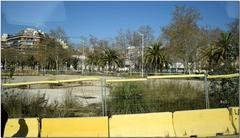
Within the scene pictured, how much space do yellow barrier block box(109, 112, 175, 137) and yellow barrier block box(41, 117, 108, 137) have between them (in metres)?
0.25

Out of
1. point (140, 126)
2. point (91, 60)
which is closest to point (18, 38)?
point (140, 126)

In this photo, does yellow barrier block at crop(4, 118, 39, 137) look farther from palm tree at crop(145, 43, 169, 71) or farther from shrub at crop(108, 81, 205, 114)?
palm tree at crop(145, 43, 169, 71)

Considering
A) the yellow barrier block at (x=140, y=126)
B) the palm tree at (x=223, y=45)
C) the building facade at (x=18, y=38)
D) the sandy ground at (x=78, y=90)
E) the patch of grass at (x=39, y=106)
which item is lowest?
the yellow barrier block at (x=140, y=126)

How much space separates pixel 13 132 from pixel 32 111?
6.45 feet

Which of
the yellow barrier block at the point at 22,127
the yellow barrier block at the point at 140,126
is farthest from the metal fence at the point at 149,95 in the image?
the yellow barrier block at the point at 22,127

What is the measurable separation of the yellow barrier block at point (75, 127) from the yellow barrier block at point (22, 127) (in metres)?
0.20

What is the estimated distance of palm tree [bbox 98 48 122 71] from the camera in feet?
248

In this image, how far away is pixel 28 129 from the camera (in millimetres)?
8055

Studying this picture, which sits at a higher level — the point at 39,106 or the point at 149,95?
the point at 149,95

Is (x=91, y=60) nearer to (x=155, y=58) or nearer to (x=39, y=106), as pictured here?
(x=155, y=58)

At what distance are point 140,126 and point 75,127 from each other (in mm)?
1618

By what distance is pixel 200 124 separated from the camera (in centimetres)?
845

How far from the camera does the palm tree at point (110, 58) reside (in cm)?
7556

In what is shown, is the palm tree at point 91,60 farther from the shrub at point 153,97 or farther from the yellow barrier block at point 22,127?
the yellow barrier block at point 22,127
